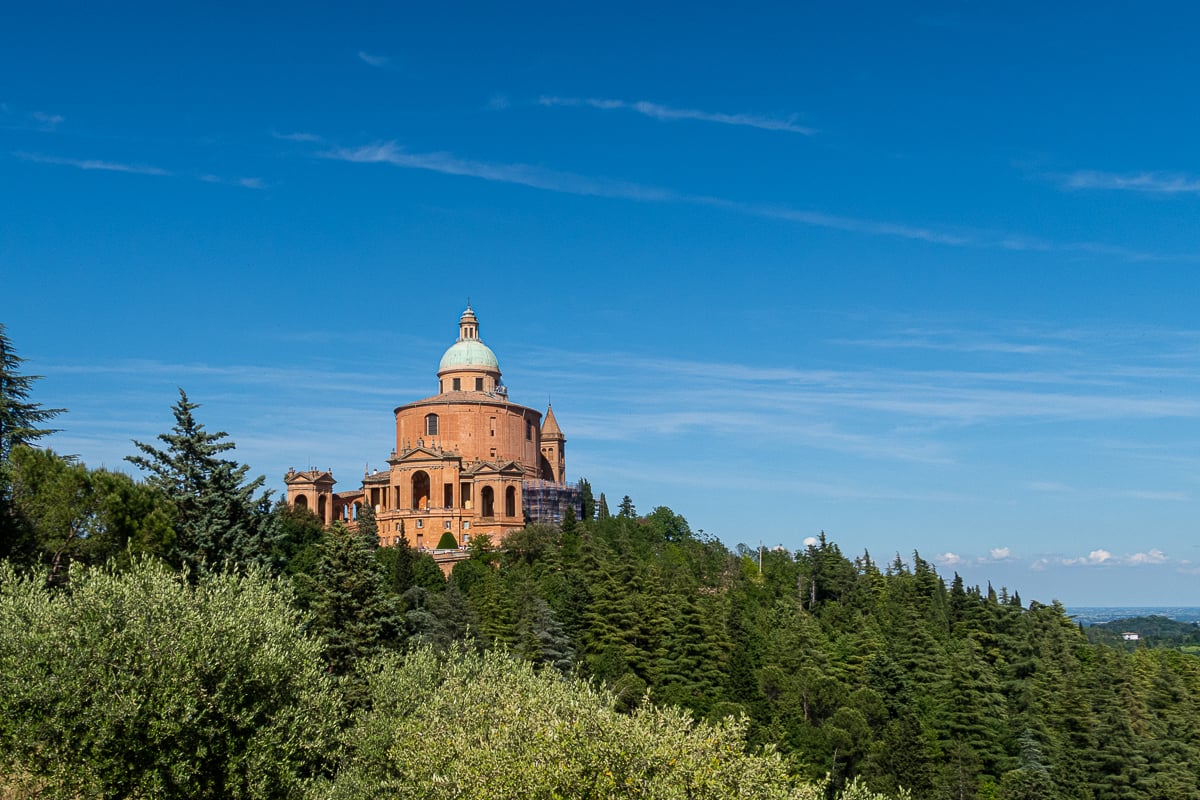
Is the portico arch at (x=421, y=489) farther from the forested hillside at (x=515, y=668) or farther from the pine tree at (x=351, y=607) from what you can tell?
the pine tree at (x=351, y=607)

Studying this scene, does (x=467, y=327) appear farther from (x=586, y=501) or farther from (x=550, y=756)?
(x=550, y=756)

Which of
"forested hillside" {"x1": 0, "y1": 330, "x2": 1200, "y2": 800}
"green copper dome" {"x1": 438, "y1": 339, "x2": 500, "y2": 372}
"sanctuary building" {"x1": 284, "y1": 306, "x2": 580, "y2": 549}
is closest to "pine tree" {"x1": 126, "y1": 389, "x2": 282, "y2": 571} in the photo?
"forested hillside" {"x1": 0, "y1": 330, "x2": 1200, "y2": 800}

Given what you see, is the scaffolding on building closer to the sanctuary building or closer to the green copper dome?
the sanctuary building

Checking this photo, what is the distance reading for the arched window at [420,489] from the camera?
299ft

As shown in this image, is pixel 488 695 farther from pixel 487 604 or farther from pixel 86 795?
pixel 487 604

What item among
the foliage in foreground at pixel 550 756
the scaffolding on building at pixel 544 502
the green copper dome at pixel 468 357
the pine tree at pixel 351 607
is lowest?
the foliage in foreground at pixel 550 756

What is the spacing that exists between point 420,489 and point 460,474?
13.4 feet

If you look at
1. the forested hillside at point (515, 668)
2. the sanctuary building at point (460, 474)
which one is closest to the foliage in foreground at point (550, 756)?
the forested hillside at point (515, 668)

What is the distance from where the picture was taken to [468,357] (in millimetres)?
98562

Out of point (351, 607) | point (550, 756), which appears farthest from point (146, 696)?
point (351, 607)

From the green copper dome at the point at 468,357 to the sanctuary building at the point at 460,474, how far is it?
88 millimetres

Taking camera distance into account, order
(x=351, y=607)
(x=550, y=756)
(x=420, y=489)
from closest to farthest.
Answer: (x=550, y=756), (x=351, y=607), (x=420, y=489)

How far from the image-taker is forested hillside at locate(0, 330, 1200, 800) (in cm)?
2220

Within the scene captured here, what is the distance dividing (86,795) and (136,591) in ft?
13.6
